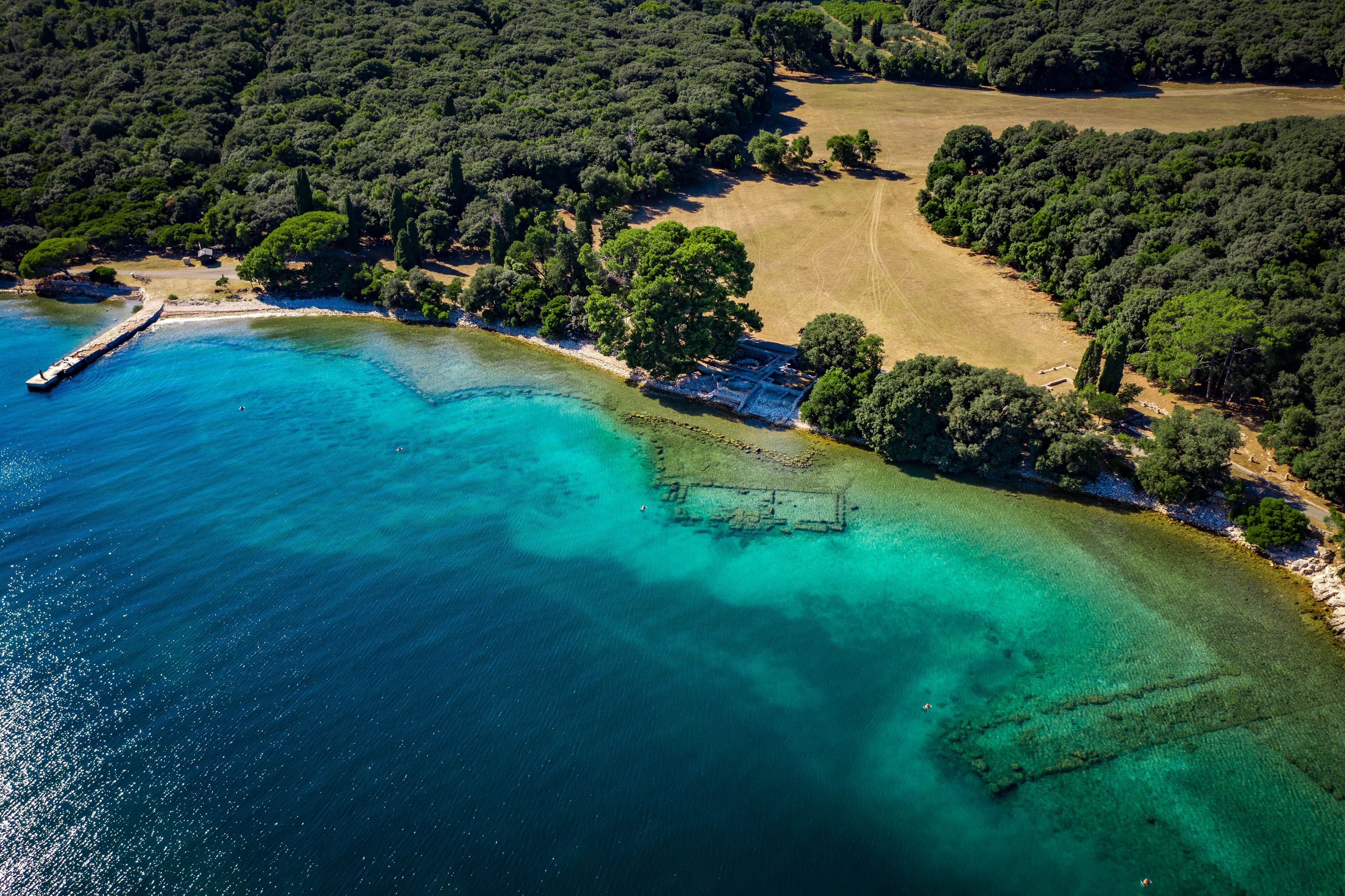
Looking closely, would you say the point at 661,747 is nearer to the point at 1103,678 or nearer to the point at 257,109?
the point at 1103,678

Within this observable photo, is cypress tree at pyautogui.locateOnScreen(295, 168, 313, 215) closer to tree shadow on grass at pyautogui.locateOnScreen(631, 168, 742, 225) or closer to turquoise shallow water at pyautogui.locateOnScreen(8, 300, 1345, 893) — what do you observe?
turquoise shallow water at pyautogui.locateOnScreen(8, 300, 1345, 893)

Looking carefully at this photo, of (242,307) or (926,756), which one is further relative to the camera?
(242,307)

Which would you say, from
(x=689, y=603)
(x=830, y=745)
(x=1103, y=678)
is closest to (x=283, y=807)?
(x=689, y=603)

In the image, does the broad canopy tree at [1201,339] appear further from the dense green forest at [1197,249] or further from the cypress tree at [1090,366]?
the cypress tree at [1090,366]

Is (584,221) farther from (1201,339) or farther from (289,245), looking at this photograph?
(1201,339)

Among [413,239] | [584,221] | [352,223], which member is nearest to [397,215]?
[413,239]

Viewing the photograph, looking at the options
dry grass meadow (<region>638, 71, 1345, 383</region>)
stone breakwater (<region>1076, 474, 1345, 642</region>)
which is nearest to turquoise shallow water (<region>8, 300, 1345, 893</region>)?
stone breakwater (<region>1076, 474, 1345, 642</region>)

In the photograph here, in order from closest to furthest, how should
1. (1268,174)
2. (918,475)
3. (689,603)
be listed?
(689,603)
(918,475)
(1268,174)
